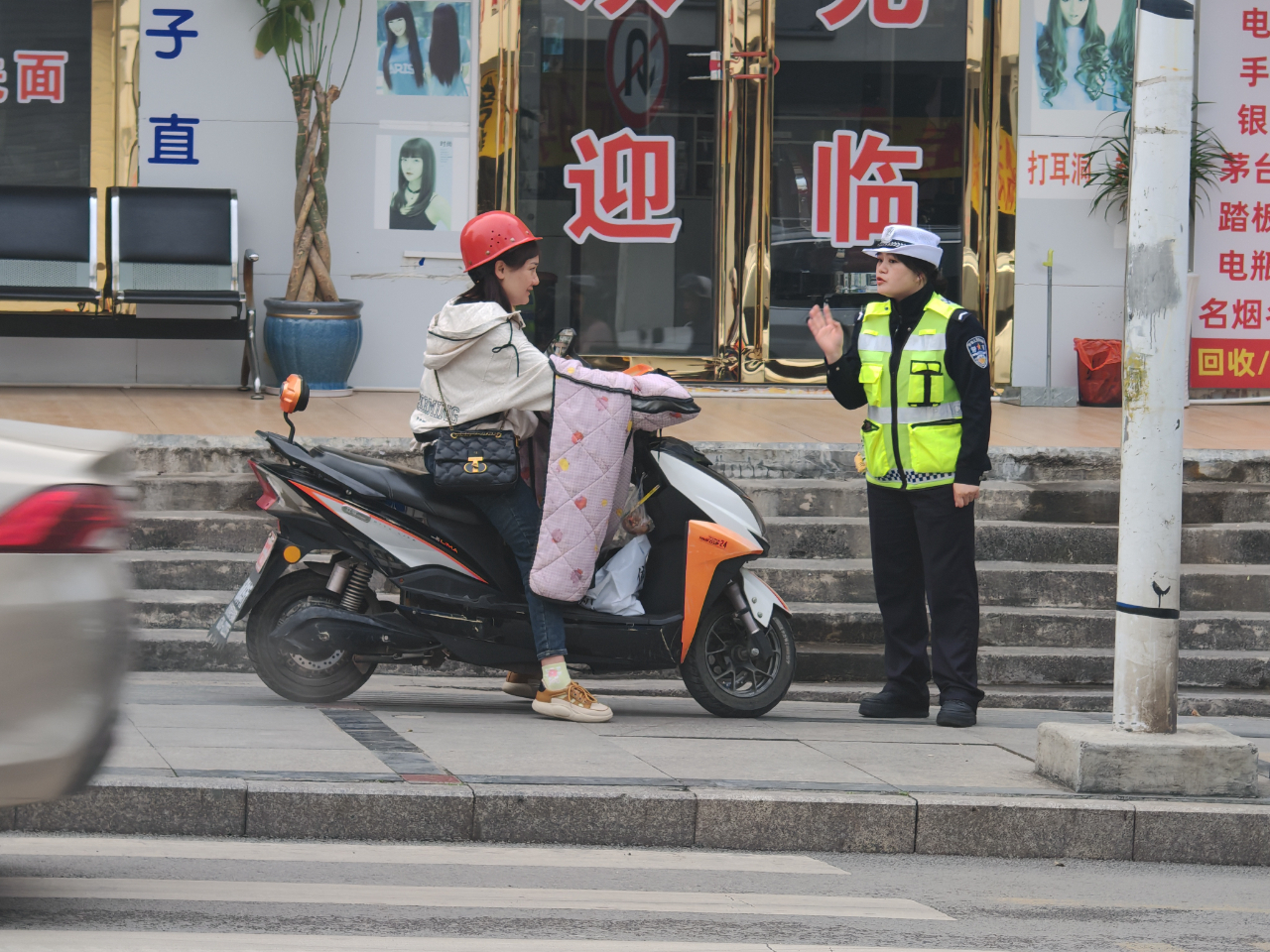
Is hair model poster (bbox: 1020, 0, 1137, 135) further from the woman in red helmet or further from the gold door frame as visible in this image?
the woman in red helmet

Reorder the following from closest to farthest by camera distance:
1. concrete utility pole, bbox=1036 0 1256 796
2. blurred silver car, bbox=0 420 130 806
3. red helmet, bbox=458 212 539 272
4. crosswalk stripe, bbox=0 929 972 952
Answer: blurred silver car, bbox=0 420 130 806
crosswalk stripe, bbox=0 929 972 952
concrete utility pole, bbox=1036 0 1256 796
red helmet, bbox=458 212 539 272

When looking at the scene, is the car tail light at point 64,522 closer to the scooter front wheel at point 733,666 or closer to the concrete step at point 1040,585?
the scooter front wheel at point 733,666

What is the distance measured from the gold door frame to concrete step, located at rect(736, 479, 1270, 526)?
11.8 ft

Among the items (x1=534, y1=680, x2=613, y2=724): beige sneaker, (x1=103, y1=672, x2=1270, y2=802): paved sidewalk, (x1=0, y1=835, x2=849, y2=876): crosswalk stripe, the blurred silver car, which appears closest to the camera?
the blurred silver car

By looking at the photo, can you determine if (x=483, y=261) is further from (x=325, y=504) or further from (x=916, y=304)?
(x=916, y=304)

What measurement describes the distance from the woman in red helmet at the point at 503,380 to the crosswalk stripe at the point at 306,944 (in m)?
2.33

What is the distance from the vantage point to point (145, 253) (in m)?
11.3

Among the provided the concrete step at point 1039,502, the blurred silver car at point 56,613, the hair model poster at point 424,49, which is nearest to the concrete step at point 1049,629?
the concrete step at point 1039,502

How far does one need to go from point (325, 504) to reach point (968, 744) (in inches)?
100

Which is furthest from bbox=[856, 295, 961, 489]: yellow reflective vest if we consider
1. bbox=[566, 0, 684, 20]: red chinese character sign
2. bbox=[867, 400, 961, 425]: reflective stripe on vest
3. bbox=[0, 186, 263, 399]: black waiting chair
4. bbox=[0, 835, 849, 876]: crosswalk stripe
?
bbox=[566, 0, 684, 20]: red chinese character sign

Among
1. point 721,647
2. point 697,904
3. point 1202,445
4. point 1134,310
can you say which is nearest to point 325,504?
point 721,647

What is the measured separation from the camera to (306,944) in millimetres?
3766

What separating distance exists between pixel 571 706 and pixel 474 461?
1.00 metres

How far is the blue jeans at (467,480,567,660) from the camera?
6.18m
